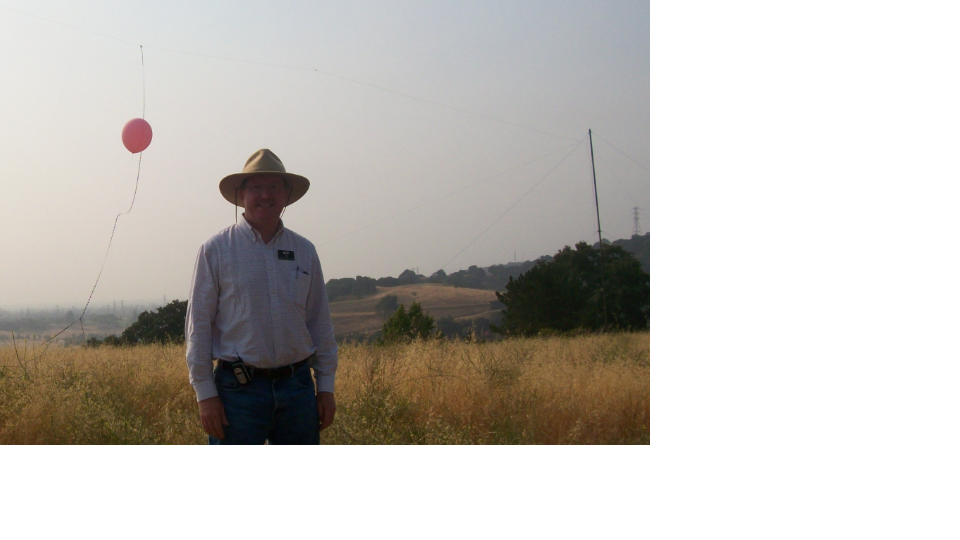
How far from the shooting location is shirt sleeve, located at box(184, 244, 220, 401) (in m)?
1.79

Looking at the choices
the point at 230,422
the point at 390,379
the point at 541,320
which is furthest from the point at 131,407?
the point at 541,320

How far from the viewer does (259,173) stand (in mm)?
2016

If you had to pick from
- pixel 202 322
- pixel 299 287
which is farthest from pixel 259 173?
pixel 202 322

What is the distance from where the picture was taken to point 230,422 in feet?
A: 5.98

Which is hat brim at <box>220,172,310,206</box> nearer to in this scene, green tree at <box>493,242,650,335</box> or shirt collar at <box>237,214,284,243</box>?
shirt collar at <box>237,214,284,243</box>

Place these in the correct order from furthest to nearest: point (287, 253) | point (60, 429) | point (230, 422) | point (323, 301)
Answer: point (60, 429), point (323, 301), point (287, 253), point (230, 422)

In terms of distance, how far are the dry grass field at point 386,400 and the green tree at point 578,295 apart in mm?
2306

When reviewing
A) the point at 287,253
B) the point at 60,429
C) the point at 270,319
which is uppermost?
the point at 287,253

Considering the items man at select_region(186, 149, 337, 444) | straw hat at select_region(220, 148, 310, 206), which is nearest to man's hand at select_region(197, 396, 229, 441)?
man at select_region(186, 149, 337, 444)

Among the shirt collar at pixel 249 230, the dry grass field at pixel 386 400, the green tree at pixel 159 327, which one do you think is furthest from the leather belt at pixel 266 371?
the green tree at pixel 159 327

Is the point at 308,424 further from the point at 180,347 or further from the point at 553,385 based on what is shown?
the point at 180,347

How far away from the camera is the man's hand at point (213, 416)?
1777 mm

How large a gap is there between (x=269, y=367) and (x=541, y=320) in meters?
6.67

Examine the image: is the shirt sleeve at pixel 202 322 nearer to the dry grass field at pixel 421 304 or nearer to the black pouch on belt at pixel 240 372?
the black pouch on belt at pixel 240 372
